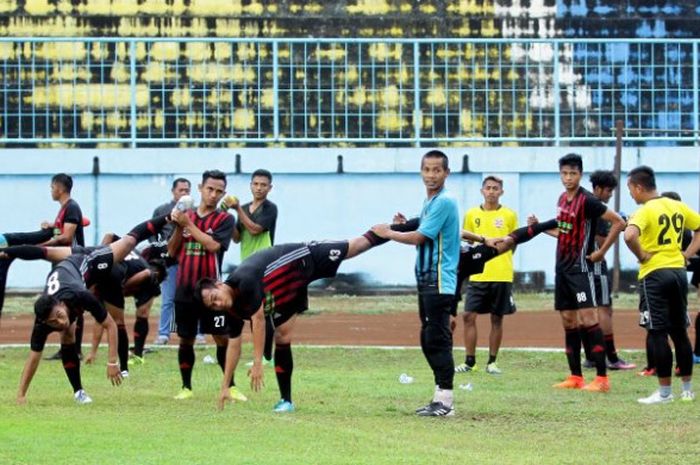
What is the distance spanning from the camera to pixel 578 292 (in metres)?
15.8

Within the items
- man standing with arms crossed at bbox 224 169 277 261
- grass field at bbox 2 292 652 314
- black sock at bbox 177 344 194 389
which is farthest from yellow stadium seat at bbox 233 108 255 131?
black sock at bbox 177 344 194 389

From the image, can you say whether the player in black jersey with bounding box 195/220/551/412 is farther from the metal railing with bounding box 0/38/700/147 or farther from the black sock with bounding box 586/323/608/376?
the metal railing with bounding box 0/38/700/147

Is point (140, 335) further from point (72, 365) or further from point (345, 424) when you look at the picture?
point (345, 424)

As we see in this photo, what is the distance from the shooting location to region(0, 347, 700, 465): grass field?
36.3 ft

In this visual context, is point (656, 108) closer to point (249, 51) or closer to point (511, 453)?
point (249, 51)

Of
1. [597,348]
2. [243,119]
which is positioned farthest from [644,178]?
[243,119]

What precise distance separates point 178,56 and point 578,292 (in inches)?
676

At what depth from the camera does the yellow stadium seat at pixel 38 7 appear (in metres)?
33.0

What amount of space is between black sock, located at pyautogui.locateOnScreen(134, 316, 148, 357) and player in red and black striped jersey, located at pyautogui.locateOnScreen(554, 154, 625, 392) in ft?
17.4

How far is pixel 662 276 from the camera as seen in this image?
14.4 meters

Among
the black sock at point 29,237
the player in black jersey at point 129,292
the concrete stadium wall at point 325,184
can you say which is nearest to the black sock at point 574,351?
the player in black jersey at point 129,292

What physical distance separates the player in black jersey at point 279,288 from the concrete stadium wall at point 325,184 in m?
16.1

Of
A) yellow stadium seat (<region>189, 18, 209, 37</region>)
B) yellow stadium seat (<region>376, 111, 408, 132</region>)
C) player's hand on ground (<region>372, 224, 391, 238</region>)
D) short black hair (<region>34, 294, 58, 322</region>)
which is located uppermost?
yellow stadium seat (<region>189, 18, 209, 37</region>)

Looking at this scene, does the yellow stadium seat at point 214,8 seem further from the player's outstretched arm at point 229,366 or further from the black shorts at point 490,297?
the player's outstretched arm at point 229,366
